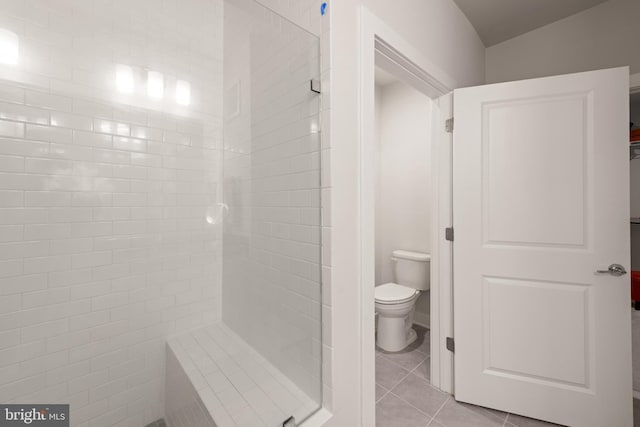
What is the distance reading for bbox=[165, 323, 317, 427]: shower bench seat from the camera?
1011 millimetres

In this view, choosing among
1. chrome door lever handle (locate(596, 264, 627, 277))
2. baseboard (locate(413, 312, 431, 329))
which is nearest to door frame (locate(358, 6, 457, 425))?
chrome door lever handle (locate(596, 264, 627, 277))

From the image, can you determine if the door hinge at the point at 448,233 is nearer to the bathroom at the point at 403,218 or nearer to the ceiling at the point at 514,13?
the bathroom at the point at 403,218

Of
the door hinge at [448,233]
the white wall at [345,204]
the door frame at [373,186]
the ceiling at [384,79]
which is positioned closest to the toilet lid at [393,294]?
the door frame at [373,186]

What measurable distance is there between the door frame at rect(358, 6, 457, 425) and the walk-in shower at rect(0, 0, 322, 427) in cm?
21

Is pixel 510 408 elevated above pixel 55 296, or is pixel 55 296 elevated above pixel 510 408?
pixel 55 296

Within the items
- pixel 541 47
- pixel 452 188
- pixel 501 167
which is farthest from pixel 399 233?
pixel 541 47

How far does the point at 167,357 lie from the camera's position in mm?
1333

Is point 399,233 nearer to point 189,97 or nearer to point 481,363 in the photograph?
point 481,363

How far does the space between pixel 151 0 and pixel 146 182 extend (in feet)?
2.93

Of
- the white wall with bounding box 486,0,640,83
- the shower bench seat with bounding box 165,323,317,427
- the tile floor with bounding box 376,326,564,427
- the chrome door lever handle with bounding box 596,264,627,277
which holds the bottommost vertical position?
the tile floor with bounding box 376,326,564,427

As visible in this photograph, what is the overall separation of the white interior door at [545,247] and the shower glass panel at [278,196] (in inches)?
42.9

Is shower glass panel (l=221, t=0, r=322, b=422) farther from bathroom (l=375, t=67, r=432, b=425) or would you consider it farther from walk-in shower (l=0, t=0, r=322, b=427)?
bathroom (l=375, t=67, r=432, b=425)

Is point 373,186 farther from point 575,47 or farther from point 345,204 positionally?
point 575,47

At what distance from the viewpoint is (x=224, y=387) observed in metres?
1.10
